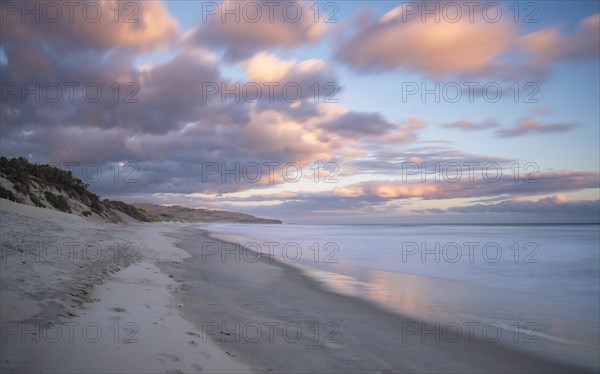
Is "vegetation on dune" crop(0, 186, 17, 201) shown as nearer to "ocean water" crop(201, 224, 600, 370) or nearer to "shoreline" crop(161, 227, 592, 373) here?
"ocean water" crop(201, 224, 600, 370)

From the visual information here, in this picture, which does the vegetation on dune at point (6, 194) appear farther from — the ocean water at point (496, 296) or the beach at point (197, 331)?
the ocean water at point (496, 296)

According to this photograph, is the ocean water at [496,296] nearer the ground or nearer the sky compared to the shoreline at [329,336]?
nearer the ground

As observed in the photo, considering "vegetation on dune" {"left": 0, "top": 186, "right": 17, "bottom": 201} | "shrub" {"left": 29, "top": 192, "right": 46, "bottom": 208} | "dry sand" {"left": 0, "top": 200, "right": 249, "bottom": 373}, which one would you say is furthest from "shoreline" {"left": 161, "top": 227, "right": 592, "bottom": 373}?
"shrub" {"left": 29, "top": 192, "right": 46, "bottom": 208}

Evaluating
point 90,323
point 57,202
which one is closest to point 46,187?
point 57,202

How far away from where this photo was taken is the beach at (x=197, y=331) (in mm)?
4050

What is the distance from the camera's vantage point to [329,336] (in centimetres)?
576

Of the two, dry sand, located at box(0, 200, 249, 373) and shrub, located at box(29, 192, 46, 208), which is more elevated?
shrub, located at box(29, 192, 46, 208)

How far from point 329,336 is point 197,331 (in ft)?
6.83

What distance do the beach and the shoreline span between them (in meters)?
0.02

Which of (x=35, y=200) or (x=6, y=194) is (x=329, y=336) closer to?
(x=6, y=194)

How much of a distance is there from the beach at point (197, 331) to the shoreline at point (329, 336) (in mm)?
19

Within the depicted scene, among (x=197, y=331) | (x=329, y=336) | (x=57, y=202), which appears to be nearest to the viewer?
(x=197, y=331)

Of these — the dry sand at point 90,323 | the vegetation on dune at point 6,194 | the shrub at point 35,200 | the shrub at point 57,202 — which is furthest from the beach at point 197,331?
the shrub at point 57,202

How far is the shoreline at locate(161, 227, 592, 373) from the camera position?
4.79 m
